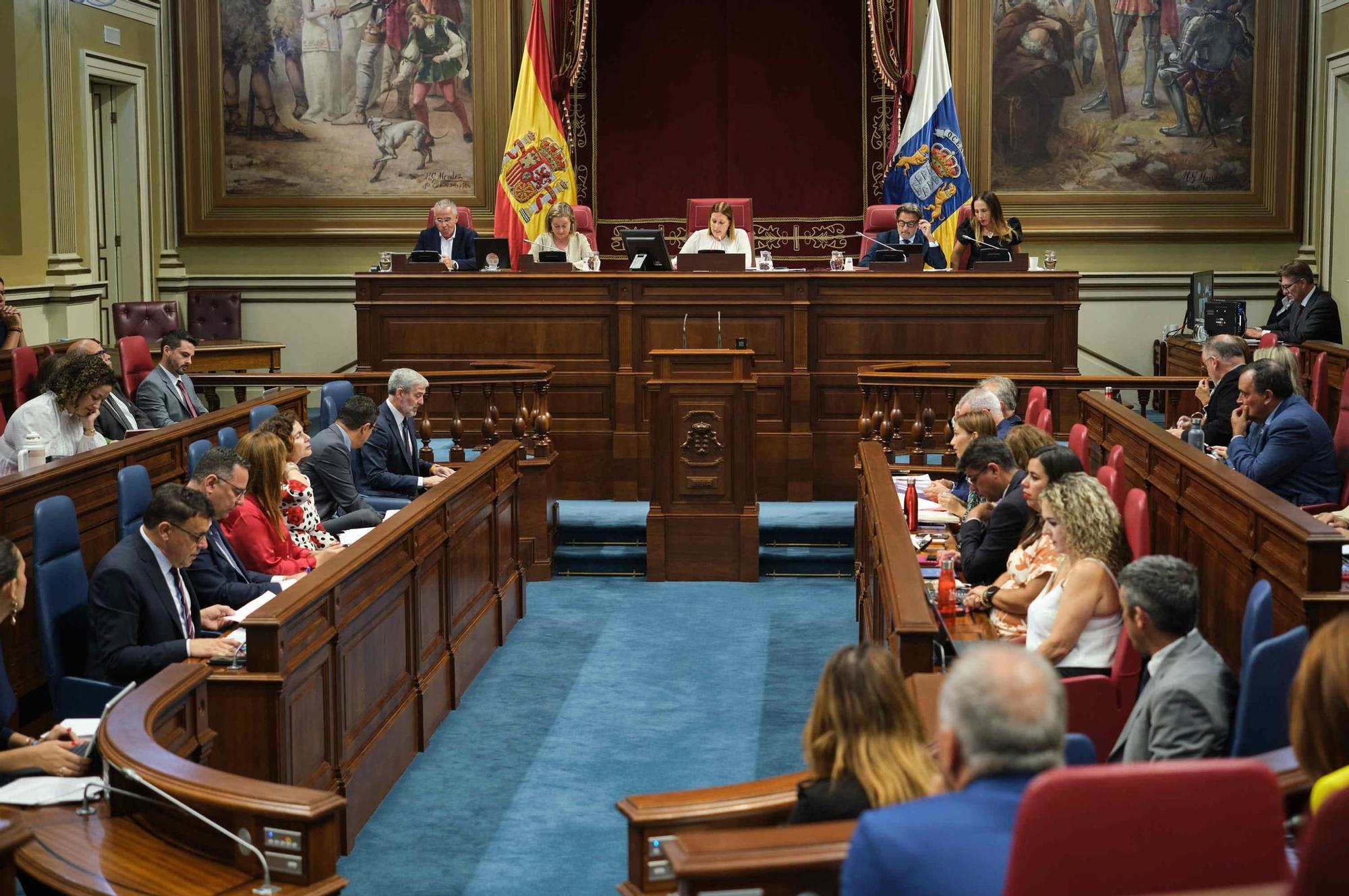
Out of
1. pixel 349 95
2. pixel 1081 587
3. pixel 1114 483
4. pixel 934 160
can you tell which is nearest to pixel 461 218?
pixel 349 95

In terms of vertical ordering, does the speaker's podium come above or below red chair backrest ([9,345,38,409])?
below

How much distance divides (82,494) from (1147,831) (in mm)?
4918

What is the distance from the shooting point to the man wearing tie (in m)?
7.29

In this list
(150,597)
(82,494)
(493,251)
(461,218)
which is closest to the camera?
(150,597)

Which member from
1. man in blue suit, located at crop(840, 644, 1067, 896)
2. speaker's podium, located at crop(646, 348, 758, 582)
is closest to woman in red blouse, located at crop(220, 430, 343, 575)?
speaker's podium, located at crop(646, 348, 758, 582)

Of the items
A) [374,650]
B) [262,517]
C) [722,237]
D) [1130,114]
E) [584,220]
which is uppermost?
[1130,114]

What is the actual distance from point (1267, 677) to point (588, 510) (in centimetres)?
598

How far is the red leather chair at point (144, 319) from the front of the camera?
39.0 feet

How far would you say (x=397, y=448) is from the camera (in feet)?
24.3

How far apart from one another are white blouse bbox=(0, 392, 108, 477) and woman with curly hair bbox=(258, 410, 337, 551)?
99cm

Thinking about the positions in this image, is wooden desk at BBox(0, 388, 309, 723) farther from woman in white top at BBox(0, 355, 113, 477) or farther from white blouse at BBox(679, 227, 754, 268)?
white blouse at BBox(679, 227, 754, 268)

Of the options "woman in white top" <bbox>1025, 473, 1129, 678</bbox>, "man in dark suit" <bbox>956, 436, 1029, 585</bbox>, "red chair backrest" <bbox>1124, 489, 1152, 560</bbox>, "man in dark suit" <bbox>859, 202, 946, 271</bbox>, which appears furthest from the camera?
"man in dark suit" <bbox>859, 202, 946, 271</bbox>

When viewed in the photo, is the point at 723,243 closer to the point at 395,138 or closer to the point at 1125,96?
the point at 395,138

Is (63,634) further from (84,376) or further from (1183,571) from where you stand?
(1183,571)
